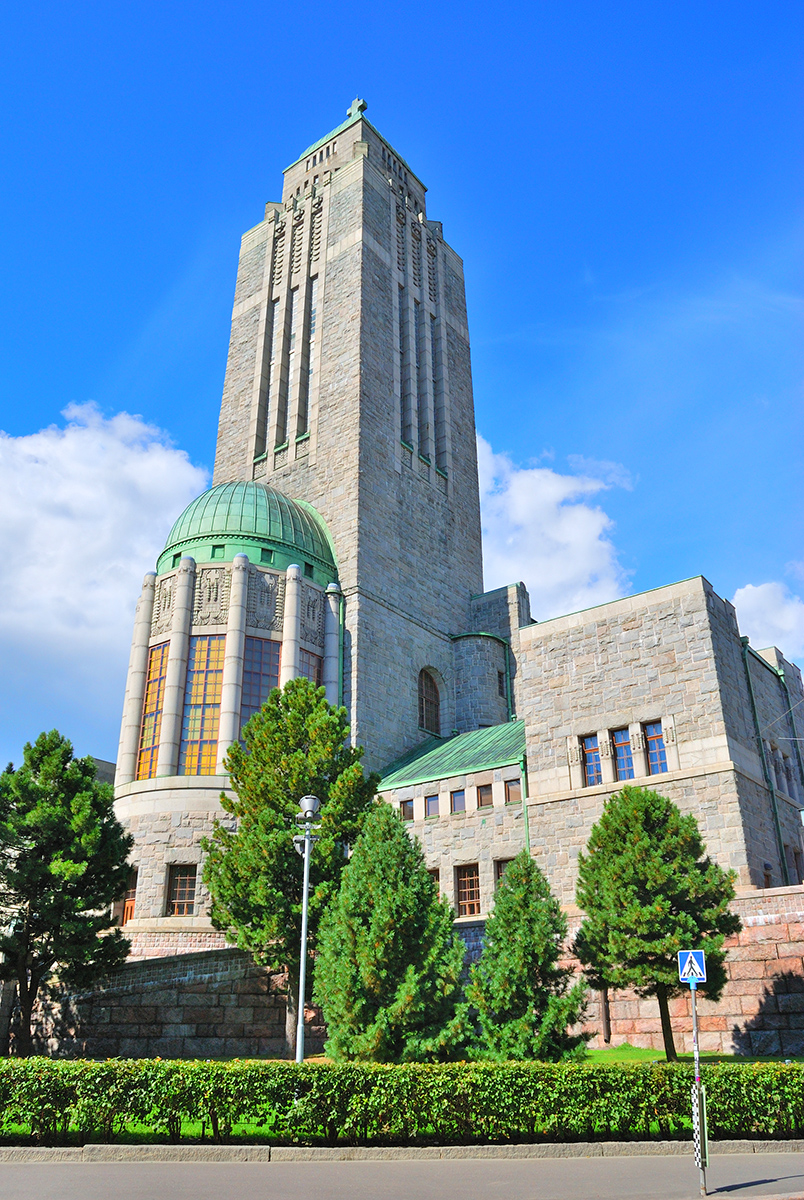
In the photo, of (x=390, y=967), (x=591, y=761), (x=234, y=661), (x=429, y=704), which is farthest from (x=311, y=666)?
(x=390, y=967)

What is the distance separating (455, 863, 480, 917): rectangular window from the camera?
102 feet

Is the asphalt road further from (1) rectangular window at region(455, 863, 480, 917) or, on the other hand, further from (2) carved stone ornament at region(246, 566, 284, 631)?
(2) carved stone ornament at region(246, 566, 284, 631)

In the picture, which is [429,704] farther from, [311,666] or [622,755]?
[622,755]

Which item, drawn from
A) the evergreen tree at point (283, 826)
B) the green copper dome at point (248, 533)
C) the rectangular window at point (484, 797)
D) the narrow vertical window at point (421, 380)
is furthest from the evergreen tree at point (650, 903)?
the narrow vertical window at point (421, 380)

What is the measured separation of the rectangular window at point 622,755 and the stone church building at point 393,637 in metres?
0.08

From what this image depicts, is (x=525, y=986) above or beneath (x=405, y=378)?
beneath

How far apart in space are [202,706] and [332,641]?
6.29m

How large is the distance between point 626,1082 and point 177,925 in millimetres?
19087

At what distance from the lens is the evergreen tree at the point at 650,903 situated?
20234 millimetres

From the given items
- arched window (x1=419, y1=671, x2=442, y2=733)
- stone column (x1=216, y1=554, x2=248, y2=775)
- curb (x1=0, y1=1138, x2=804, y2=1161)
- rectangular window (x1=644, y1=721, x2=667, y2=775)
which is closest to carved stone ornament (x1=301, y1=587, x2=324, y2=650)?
stone column (x1=216, y1=554, x2=248, y2=775)

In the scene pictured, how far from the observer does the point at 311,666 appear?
1469 inches

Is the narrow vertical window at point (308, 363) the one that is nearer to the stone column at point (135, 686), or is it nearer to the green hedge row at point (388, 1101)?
the stone column at point (135, 686)

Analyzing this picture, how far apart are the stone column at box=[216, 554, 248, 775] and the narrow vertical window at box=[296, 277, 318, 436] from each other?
13231 mm

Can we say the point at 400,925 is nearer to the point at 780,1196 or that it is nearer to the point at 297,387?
the point at 780,1196
